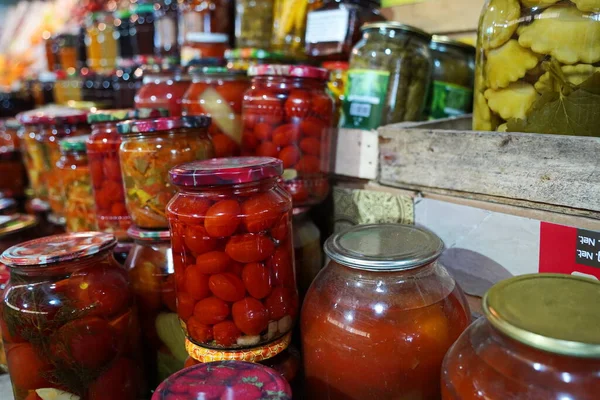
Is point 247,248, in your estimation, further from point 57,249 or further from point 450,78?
point 450,78

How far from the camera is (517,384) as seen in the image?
1.57 ft

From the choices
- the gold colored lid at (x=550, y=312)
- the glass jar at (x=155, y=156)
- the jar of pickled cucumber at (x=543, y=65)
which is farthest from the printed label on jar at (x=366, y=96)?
the gold colored lid at (x=550, y=312)

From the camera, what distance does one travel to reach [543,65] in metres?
0.77

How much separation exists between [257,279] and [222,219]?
110 millimetres

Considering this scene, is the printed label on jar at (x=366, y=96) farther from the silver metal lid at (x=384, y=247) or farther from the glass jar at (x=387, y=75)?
the silver metal lid at (x=384, y=247)

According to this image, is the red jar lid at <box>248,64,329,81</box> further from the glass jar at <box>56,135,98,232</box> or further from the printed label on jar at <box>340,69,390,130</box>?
the glass jar at <box>56,135,98,232</box>

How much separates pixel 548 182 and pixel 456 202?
17 centimetres

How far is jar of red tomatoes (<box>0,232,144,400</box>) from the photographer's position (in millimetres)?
781

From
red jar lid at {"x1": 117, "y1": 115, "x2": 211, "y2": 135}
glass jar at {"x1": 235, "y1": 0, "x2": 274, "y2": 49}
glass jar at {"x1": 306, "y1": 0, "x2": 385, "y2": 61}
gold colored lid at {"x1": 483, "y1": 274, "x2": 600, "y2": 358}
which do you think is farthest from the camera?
glass jar at {"x1": 235, "y1": 0, "x2": 274, "y2": 49}

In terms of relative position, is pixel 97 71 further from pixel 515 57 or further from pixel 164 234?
pixel 515 57

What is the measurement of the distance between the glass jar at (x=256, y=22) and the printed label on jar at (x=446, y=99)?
0.62 metres

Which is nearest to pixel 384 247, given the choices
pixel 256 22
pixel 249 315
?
pixel 249 315

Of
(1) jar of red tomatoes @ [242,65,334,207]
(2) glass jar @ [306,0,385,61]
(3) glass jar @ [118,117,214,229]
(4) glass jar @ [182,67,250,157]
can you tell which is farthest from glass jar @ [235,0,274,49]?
(3) glass jar @ [118,117,214,229]

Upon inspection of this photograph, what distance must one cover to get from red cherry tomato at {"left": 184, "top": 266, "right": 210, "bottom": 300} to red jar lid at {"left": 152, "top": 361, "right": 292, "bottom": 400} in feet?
0.45
